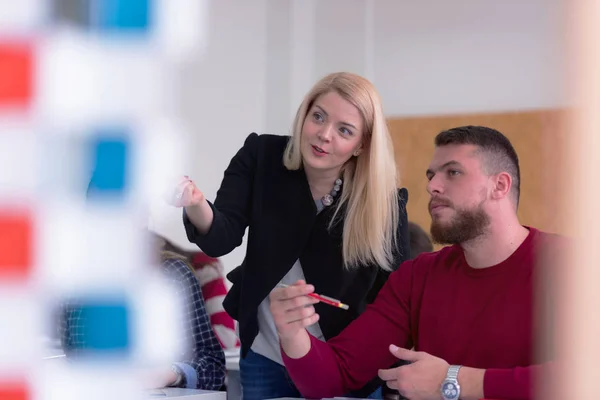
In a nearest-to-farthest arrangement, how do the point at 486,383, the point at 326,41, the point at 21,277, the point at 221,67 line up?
the point at 21,277 → the point at 486,383 → the point at 221,67 → the point at 326,41

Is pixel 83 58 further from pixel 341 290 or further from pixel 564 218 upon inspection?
pixel 341 290

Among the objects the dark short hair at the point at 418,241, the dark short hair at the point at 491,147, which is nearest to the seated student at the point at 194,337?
the dark short hair at the point at 491,147

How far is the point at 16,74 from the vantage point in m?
0.50

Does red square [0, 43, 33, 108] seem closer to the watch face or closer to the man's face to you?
the watch face

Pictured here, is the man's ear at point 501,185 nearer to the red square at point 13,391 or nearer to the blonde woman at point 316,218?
the blonde woman at point 316,218

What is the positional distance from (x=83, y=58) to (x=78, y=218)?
0.35ft

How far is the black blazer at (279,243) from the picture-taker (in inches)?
66.0

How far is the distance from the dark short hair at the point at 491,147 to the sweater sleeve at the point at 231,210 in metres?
0.43

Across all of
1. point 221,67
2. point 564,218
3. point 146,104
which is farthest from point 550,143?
point 221,67

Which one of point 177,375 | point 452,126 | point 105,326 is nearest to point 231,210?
point 177,375

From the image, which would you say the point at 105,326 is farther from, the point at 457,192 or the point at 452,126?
the point at 452,126

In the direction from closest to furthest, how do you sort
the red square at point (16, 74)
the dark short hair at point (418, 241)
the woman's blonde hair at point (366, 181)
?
the red square at point (16, 74)
the woman's blonde hair at point (366, 181)
the dark short hair at point (418, 241)

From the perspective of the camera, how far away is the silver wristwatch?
1.33 m

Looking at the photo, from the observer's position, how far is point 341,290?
1688mm
